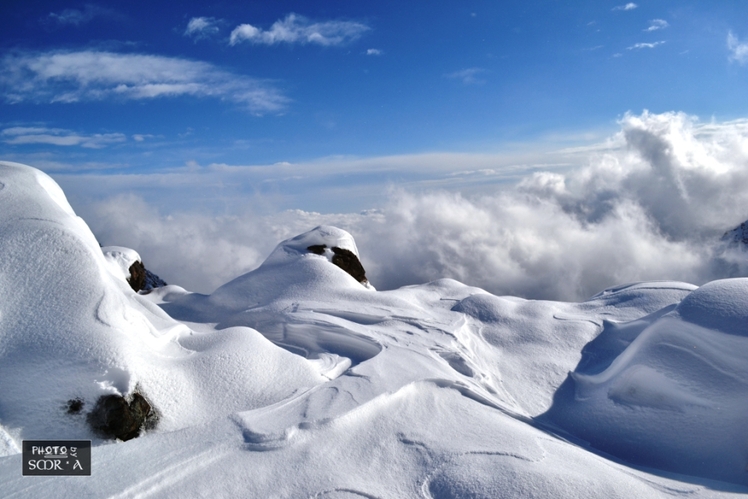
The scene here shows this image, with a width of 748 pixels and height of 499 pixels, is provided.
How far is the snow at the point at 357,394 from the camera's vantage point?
408 cm

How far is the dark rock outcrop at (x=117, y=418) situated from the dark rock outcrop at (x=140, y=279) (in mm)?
6908

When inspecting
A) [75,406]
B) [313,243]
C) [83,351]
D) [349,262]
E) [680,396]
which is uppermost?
[313,243]

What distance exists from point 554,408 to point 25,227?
23.5 ft

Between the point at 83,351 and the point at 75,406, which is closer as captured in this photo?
the point at 75,406

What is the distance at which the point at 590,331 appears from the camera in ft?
26.7

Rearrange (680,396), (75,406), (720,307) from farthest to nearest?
(720,307)
(680,396)
(75,406)

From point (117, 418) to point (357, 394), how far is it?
240 cm

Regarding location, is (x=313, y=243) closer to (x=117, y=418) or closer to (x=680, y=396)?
(x=117, y=418)

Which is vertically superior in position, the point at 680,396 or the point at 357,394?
the point at 357,394

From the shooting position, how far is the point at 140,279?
38.1 ft

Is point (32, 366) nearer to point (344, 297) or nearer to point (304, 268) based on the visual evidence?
point (344, 297)

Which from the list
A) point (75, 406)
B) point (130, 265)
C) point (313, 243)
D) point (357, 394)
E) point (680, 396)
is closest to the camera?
point (75, 406)

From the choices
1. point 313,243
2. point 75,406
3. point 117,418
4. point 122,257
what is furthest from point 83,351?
point 122,257

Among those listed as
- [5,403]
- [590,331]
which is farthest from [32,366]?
[590,331]
